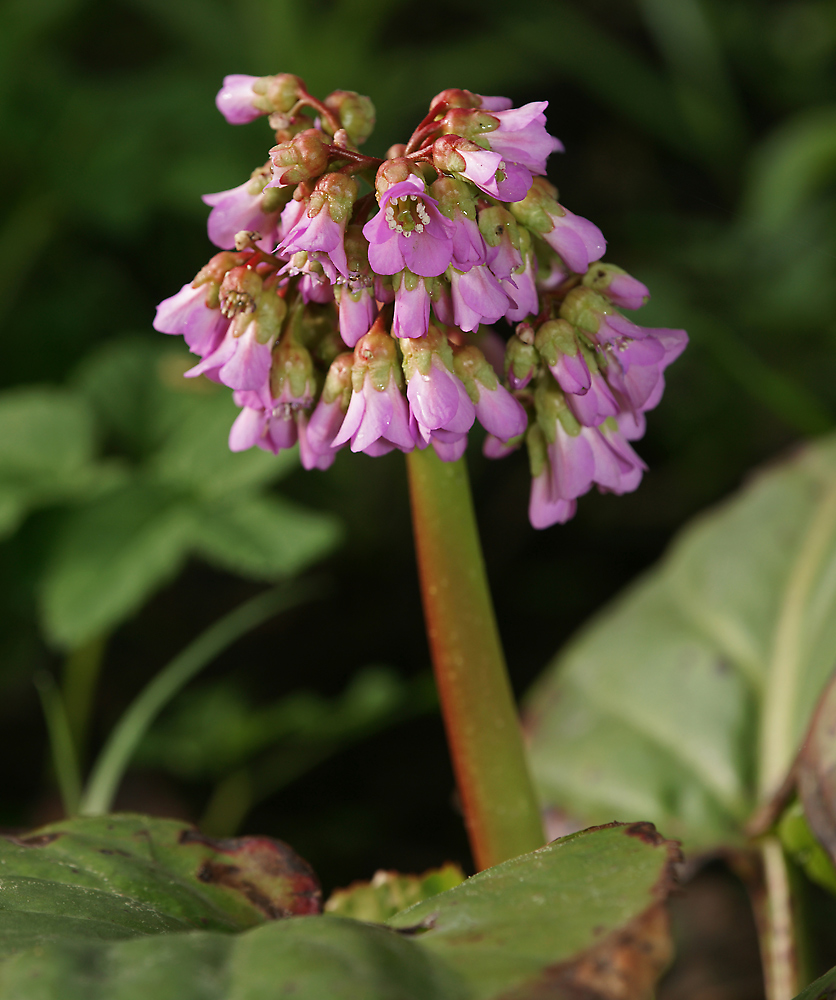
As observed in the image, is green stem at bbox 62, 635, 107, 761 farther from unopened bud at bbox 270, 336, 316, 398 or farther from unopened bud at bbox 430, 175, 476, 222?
unopened bud at bbox 430, 175, 476, 222

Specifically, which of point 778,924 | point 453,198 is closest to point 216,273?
point 453,198

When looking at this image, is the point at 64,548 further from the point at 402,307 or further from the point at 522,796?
the point at 402,307

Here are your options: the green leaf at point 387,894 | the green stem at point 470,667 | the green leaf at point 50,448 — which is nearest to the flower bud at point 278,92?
the green stem at point 470,667

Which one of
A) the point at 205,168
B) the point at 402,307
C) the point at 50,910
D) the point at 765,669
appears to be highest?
the point at 205,168

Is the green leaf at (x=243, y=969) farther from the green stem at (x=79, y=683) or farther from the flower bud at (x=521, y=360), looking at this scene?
the green stem at (x=79, y=683)

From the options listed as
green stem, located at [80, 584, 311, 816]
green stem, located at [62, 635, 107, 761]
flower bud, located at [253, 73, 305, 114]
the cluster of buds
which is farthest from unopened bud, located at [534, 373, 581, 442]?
green stem, located at [62, 635, 107, 761]

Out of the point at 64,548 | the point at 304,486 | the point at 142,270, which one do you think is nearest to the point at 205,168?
the point at 142,270
